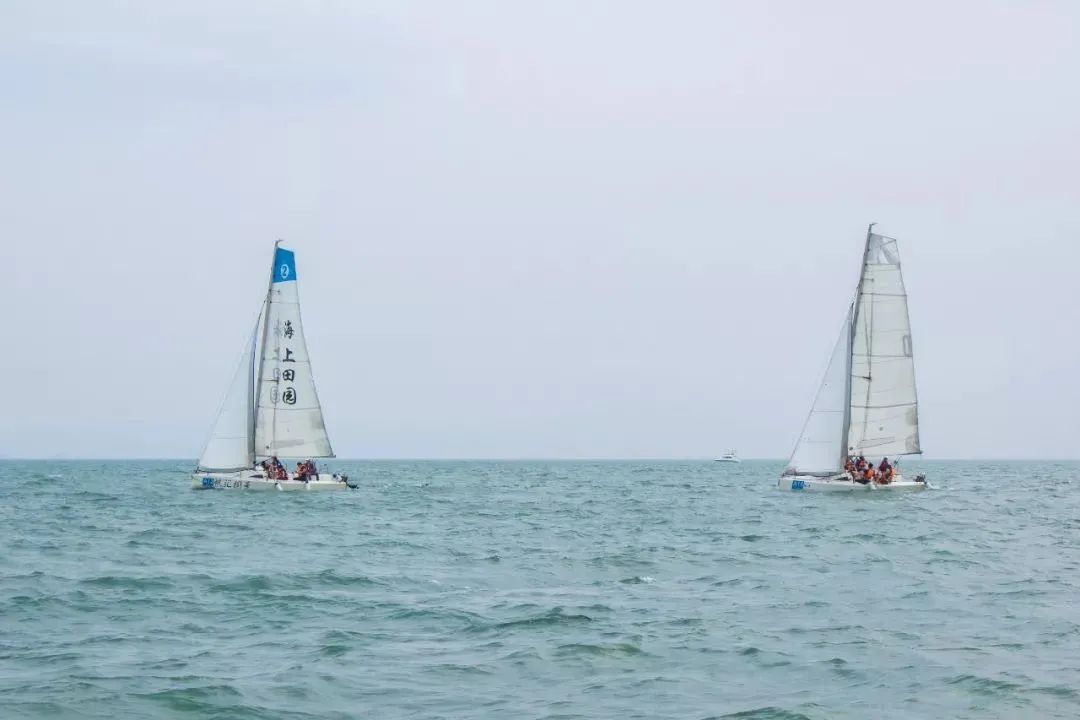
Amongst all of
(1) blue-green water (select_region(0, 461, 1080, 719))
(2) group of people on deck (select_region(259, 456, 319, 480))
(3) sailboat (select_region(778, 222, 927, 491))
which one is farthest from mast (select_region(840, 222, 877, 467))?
(2) group of people on deck (select_region(259, 456, 319, 480))

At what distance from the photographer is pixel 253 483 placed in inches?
2181

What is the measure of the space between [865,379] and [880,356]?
1348 mm

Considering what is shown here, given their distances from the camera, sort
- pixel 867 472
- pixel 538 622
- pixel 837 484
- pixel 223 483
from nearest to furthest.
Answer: pixel 538 622 → pixel 867 472 → pixel 837 484 → pixel 223 483

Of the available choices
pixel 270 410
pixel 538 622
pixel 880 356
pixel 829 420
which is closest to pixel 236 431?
pixel 270 410

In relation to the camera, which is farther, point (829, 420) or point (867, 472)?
point (829, 420)

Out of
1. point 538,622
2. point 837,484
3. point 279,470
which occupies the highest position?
point 279,470

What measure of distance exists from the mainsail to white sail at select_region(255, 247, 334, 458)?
80.1 ft

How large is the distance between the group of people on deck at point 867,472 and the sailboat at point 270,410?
24.9 m

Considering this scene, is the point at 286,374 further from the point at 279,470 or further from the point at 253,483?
the point at 253,483

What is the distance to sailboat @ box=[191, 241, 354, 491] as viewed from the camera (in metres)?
56.1

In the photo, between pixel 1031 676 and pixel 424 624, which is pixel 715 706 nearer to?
pixel 1031 676

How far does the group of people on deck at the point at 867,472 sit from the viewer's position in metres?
55.7

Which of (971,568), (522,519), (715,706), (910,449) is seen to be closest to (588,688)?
(715,706)

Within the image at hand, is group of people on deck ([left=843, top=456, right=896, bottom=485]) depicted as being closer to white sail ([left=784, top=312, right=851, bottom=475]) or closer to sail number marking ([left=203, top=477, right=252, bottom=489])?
white sail ([left=784, top=312, right=851, bottom=475])
